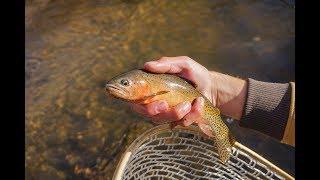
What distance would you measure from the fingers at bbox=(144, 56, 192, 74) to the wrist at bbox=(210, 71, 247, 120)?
1.52 feet

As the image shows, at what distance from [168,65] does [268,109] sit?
3.10 ft

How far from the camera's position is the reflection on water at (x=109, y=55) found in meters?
5.47

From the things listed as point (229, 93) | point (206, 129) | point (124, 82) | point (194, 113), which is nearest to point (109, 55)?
point (229, 93)

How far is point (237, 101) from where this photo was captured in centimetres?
381

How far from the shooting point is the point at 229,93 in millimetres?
3859

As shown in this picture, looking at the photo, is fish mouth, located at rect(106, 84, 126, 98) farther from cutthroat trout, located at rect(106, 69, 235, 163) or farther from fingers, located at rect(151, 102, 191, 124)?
fingers, located at rect(151, 102, 191, 124)

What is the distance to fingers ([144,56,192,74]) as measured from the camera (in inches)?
119

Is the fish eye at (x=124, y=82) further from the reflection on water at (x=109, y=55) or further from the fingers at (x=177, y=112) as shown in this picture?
the reflection on water at (x=109, y=55)

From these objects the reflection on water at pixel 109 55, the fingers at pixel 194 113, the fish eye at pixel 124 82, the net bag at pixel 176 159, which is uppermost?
the fish eye at pixel 124 82

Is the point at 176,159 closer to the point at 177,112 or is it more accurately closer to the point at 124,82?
the point at 177,112

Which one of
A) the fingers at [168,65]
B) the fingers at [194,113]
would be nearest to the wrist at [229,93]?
the fingers at [168,65]
